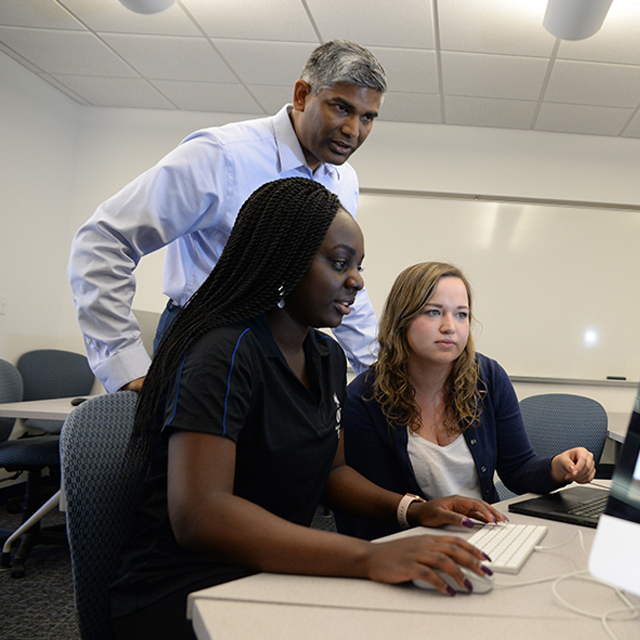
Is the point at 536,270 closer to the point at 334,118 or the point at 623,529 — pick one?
the point at 334,118

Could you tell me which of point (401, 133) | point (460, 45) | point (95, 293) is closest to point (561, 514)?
point (95, 293)

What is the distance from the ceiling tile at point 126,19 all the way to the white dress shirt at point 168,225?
1.79 m

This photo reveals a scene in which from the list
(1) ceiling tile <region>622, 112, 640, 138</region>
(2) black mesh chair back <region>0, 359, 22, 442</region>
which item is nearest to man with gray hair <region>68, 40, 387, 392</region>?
(2) black mesh chair back <region>0, 359, 22, 442</region>

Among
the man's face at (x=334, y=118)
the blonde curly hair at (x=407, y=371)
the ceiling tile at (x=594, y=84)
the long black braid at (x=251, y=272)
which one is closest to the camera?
the long black braid at (x=251, y=272)

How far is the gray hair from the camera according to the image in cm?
146

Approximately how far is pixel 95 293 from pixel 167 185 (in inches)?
11.7

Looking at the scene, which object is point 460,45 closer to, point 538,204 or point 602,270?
point 538,204

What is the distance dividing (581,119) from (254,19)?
2.13m

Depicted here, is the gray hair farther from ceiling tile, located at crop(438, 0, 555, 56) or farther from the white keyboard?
ceiling tile, located at crop(438, 0, 555, 56)

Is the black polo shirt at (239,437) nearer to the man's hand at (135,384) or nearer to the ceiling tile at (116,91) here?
the man's hand at (135,384)

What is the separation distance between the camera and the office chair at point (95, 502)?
2.91 feet

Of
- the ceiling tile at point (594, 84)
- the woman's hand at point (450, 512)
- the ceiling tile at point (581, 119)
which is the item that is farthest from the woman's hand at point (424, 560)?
the ceiling tile at point (581, 119)

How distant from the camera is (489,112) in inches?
150

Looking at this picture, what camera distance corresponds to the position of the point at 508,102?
3.62m
